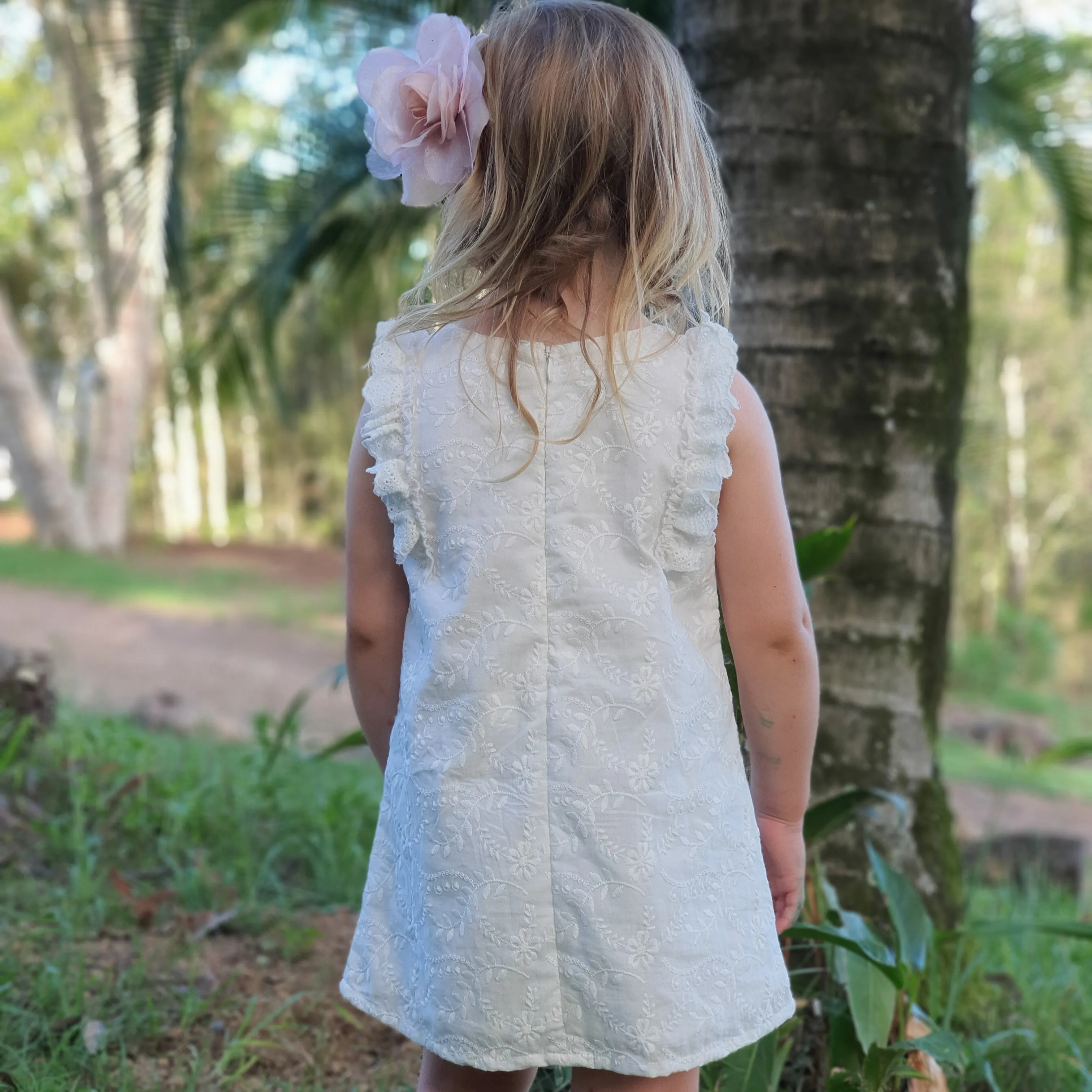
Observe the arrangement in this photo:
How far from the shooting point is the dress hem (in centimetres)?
119

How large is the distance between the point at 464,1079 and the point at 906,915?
0.81 metres

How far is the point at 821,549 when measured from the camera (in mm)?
1832

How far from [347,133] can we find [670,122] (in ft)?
17.5

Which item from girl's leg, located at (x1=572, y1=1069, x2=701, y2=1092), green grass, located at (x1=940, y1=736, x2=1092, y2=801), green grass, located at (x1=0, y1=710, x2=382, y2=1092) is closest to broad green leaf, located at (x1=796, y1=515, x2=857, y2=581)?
girl's leg, located at (x1=572, y1=1069, x2=701, y2=1092)

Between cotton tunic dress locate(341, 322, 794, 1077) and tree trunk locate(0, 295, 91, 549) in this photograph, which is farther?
tree trunk locate(0, 295, 91, 549)

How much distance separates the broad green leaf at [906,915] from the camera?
178 centimetres

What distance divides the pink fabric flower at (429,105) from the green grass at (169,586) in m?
9.47

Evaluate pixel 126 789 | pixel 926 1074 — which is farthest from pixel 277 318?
pixel 926 1074

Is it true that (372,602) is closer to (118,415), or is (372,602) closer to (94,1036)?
(94,1036)

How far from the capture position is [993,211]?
69.0 feet

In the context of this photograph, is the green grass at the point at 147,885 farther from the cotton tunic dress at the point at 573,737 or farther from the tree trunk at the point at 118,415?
the tree trunk at the point at 118,415

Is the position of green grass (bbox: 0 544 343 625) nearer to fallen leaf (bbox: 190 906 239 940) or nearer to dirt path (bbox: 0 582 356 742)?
dirt path (bbox: 0 582 356 742)

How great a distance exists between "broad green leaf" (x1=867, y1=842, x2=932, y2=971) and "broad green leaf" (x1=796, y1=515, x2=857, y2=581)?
440 millimetres

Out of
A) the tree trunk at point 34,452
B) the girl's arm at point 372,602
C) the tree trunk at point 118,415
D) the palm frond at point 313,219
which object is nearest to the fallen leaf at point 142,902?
the girl's arm at point 372,602
